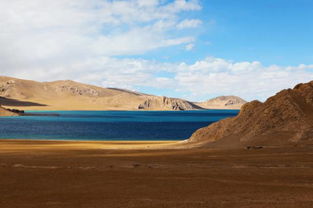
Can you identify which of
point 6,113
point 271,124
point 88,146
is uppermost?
point 271,124

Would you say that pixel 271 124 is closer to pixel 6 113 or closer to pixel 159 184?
pixel 159 184


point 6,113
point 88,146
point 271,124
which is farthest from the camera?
point 6,113

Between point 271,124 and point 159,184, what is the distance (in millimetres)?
23683

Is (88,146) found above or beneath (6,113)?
beneath

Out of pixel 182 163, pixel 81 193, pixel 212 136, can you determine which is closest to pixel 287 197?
pixel 81 193

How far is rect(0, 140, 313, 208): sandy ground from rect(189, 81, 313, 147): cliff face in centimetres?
1147

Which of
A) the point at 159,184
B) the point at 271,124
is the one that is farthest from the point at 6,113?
the point at 159,184

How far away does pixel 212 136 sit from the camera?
138 ft

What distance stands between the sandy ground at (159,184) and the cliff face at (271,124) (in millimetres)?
11468

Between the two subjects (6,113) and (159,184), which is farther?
(6,113)

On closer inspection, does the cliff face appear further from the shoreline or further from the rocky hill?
the rocky hill

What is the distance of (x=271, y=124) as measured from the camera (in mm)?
37562

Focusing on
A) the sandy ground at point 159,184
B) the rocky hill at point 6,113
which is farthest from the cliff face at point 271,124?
the rocky hill at point 6,113

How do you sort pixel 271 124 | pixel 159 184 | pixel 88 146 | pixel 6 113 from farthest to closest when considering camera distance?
pixel 6 113, pixel 88 146, pixel 271 124, pixel 159 184
